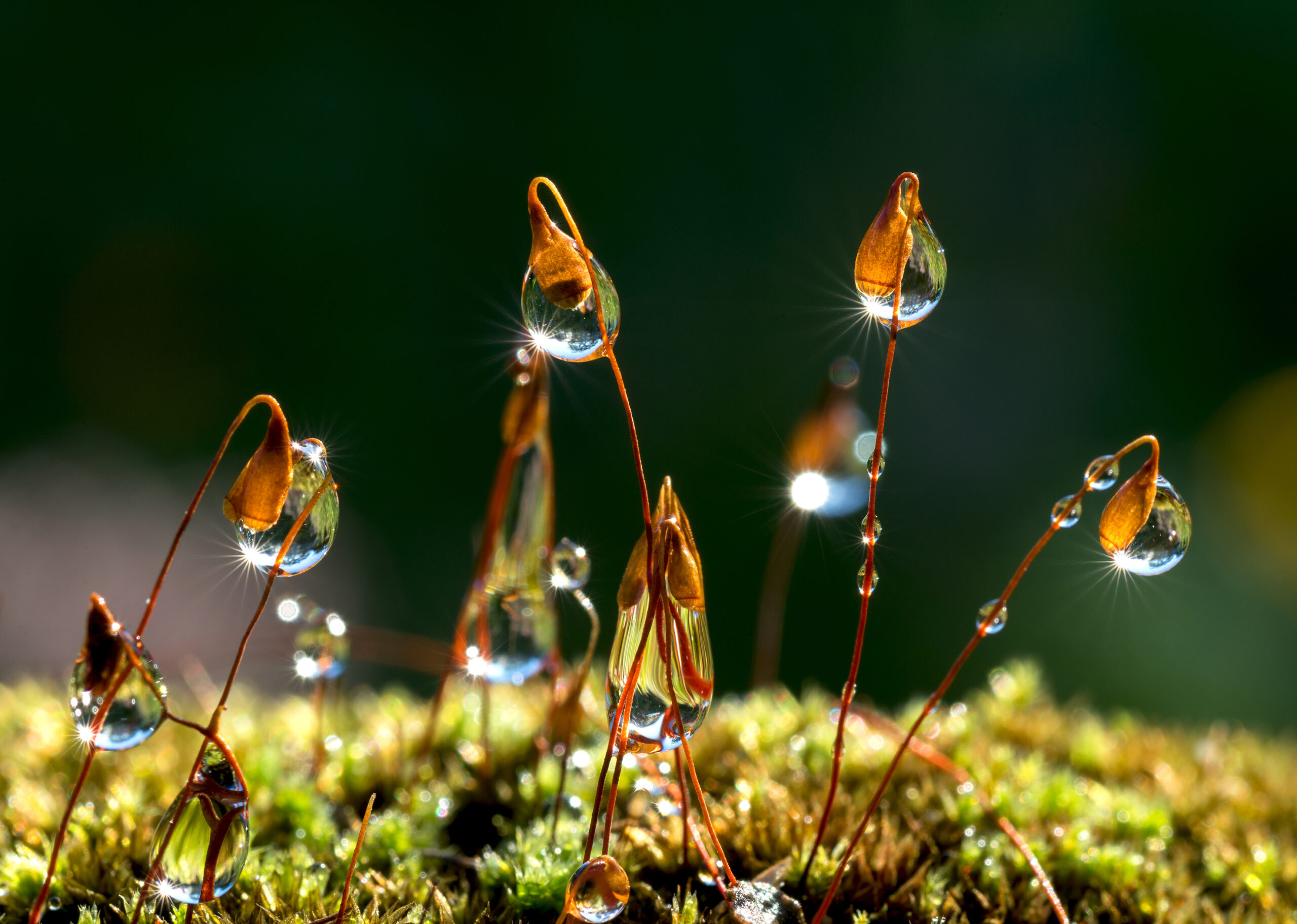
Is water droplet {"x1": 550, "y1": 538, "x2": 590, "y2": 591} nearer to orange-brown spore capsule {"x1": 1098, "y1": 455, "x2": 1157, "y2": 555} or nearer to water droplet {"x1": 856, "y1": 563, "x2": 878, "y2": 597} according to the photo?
water droplet {"x1": 856, "y1": 563, "x2": 878, "y2": 597}

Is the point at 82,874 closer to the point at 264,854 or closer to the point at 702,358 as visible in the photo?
the point at 264,854

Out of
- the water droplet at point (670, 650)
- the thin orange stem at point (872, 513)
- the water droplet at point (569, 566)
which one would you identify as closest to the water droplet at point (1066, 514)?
the thin orange stem at point (872, 513)

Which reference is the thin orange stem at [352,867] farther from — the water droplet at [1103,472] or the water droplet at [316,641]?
the water droplet at [1103,472]

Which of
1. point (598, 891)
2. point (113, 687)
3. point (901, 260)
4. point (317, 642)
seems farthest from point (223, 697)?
point (901, 260)

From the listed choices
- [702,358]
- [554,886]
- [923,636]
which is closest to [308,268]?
[702,358]

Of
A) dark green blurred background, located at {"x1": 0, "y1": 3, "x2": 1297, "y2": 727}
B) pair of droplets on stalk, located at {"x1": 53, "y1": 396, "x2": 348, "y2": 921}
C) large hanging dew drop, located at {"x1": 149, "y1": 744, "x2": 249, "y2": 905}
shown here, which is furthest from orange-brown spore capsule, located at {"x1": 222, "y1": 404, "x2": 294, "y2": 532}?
dark green blurred background, located at {"x1": 0, "y1": 3, "x2": 1297, "y2": 727}

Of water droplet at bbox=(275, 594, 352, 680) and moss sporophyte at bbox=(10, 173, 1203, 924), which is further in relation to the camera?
water droplet at bbox=(275, 594, 352, 680)
